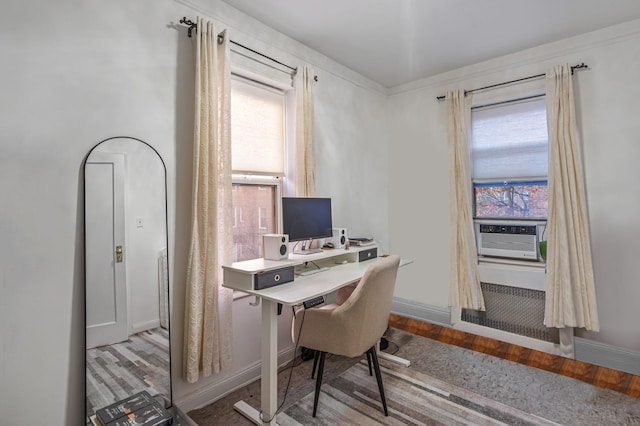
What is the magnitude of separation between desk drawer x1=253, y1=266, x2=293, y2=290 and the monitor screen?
318 millimetres

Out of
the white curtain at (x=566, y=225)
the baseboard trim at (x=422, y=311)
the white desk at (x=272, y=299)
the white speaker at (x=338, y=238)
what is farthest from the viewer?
the baseboard trim at (x=422, y=311)

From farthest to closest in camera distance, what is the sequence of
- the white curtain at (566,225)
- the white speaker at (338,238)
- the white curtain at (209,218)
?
the white speaker at (338,238) → the white curtain at (566,225) → the white curtain at (209,218)

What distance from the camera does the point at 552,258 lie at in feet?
8.65

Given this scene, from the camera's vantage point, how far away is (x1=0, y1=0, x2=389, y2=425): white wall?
54.6 inches

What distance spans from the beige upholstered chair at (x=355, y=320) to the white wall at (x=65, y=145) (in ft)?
2.49

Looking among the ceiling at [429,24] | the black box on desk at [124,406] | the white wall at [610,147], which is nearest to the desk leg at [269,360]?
the black box on desk at [124,406]

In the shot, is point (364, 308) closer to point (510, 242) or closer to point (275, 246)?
point (275, 246)

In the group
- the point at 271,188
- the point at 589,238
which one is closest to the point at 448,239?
the point at 589,238

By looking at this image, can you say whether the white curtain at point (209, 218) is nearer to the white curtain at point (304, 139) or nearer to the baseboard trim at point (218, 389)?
the baseboard trim at point (218, 389)

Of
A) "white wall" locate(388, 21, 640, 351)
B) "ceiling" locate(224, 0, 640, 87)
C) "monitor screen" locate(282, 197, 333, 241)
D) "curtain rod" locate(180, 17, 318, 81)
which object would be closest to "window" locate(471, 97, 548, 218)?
"white wall" locate(388, 21, 640, 351)

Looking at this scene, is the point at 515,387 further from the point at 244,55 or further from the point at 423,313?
the point at 244,55

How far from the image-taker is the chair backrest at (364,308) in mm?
1829

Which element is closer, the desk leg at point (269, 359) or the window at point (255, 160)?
the desk leg at point (269, 359)

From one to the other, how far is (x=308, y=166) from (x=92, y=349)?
1.82 m
